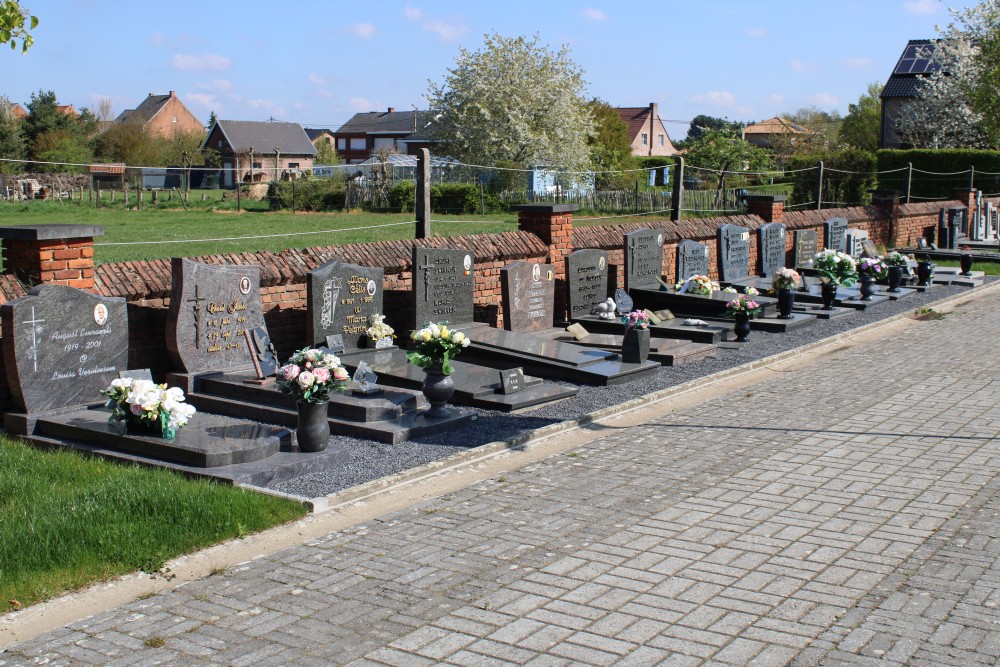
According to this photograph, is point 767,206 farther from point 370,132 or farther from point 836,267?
point 370,132

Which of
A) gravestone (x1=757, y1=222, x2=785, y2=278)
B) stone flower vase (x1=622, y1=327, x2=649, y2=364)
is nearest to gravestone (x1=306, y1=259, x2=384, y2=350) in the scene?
stone flower vase (x1=622, y1=327, x2=649, y2=364)

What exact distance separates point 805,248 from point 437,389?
542 inches

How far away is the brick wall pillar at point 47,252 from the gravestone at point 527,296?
5286 mm

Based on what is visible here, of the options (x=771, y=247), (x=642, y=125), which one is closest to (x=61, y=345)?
(x=771, y=247)

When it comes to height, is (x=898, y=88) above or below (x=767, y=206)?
above

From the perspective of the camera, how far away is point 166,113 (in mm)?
90062

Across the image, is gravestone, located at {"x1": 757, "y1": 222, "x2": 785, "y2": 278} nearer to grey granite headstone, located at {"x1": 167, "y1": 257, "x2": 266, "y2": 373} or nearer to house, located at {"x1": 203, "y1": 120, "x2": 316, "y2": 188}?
grey granite headstone, located at {"x1": 167, "y1": 257, "x2": 266, "y2": 373}

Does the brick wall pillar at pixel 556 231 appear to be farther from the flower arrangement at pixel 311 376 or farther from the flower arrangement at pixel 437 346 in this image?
the flower arrangement at pixel 311 376

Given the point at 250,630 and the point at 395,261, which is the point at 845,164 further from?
the point at 250,630

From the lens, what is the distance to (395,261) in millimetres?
12062

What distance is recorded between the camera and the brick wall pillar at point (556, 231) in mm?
14578

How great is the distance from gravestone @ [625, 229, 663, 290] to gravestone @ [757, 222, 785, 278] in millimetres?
3892

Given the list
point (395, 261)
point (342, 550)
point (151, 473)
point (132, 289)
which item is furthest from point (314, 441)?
point (395, 261)

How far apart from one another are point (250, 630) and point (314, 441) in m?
3.01
